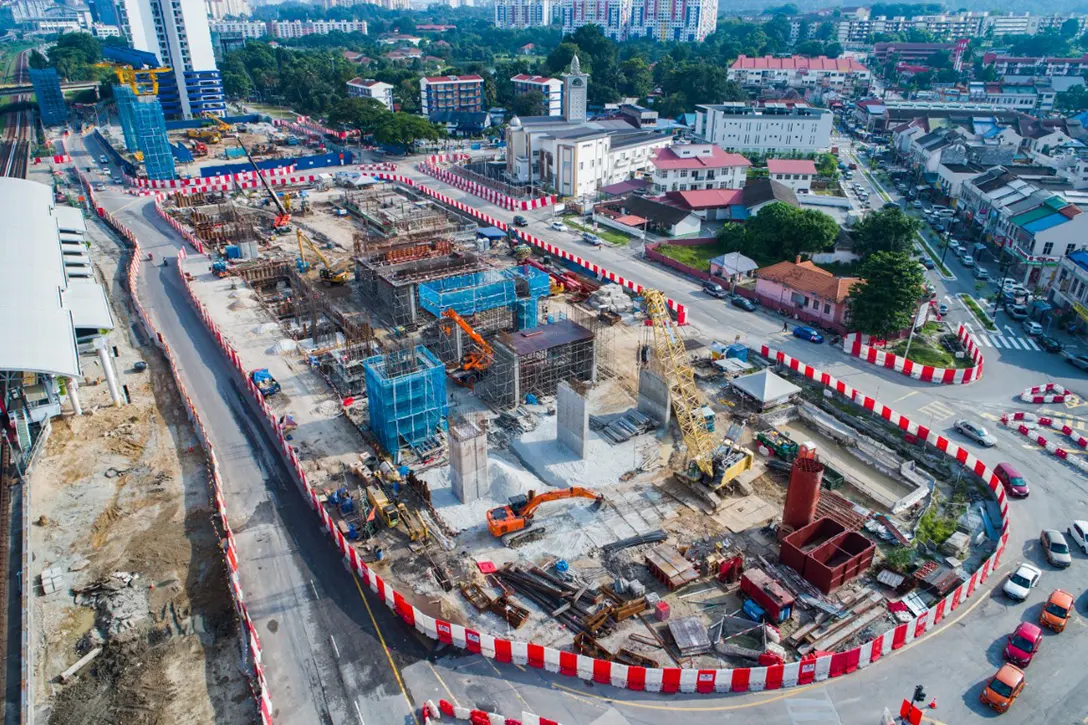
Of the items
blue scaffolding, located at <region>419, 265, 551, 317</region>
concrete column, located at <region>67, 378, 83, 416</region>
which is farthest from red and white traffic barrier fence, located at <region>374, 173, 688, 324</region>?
concrete column, located at <region>67, 378, 83, 416</region>

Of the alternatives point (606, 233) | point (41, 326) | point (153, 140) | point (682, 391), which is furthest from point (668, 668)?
point (153, 140)

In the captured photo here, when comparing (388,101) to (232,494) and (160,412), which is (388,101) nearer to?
(160,412)

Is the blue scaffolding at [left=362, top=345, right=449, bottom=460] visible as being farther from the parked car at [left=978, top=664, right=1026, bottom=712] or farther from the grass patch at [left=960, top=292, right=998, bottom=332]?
the grass patch at [left=960, top=292, right=998, bottom=332]

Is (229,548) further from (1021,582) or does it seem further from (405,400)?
(1021,582)

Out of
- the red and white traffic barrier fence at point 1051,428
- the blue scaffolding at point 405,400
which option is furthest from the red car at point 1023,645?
the blue scaffolding at point 405,400

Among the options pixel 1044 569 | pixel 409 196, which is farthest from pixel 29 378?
pixel 409 196

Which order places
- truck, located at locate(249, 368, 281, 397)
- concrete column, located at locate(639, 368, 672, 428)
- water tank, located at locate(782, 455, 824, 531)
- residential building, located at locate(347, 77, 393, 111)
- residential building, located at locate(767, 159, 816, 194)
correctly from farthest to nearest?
residential building, located at locate(347, 77, 393, 111)
residential building, located at locate(767, 159, 816, 194)
truck, located at locate(249, 368, 281, 397)
concrete column, located at locate(639, 368, 672, 428)
water tank, located at locate(782, 455, 824, 531)
